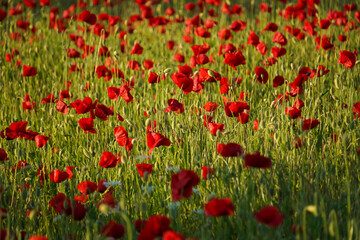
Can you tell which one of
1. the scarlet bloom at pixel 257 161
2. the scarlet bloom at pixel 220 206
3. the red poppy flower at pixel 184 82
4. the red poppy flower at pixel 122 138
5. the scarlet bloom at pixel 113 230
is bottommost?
the scarlet bloom at pixel 113 230

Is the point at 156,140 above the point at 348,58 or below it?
below

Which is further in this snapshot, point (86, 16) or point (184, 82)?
point (86, 16)

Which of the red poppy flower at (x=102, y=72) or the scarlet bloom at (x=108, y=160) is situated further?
the red poppy flower at (x=102, y=72)

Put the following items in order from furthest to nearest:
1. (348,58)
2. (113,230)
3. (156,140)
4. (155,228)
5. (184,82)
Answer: (348,58) < (184,82) < (156,140) < (113,230) < (155,228)

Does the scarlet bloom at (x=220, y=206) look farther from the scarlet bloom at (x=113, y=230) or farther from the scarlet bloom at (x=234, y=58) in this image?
the scarlet bloom at (x=234, y=58)

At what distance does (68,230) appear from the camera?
168 centimetres

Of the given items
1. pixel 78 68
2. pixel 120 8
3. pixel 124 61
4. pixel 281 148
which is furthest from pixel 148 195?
pixel 120 8

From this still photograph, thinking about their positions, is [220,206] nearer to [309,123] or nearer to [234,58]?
[309,123]

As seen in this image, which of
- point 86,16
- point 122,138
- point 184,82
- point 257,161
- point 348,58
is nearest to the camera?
point 257,161

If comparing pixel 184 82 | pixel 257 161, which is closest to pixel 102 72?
pixel 184 82

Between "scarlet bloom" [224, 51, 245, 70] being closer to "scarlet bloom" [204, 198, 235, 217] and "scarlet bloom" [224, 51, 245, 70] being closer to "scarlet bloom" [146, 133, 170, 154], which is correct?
"scarlet bloom" [146, 133, 170, 154]

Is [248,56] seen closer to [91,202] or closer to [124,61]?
[124,61]

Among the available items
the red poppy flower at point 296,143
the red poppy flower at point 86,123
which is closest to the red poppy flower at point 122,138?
the red poppy flower at point 86,123

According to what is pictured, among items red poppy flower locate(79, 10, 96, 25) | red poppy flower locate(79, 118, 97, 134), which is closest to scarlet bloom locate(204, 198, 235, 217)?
red poppy flower locate(79, 118, 97, 134)
